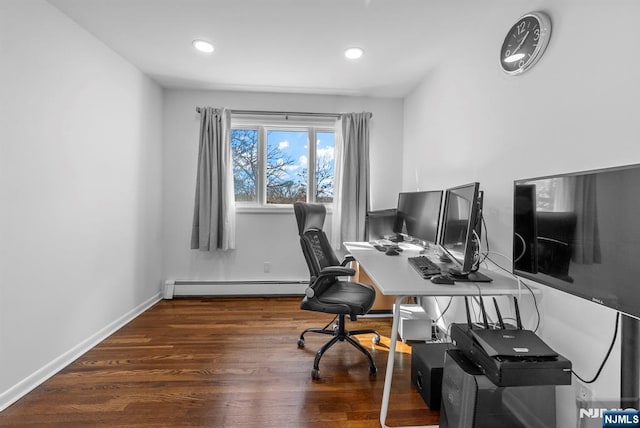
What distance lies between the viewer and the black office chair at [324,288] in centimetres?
196

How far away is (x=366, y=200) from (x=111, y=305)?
2758mm

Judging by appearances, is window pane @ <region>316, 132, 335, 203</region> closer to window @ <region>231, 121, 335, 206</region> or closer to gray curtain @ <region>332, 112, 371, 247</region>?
window @ <region>231, 121, 335, 206</region>

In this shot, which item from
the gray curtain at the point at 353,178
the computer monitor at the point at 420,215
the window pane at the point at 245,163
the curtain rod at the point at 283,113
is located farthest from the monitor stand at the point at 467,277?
the window pane at the point at 245,163

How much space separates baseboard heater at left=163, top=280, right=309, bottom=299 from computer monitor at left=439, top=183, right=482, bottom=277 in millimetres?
2123

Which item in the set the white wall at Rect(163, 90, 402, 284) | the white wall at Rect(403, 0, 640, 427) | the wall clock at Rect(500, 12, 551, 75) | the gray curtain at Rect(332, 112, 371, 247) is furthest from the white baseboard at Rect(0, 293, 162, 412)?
the wall clock at Rect(500, 12, 551, 75)

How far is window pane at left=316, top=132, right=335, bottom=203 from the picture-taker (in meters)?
3.69

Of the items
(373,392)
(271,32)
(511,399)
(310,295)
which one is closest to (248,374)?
(310,295)

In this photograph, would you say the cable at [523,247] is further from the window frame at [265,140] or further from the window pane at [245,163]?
the window pane at [245,163]

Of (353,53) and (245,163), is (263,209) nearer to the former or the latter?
(245,163)

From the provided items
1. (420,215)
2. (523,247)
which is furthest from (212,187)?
(523,247)

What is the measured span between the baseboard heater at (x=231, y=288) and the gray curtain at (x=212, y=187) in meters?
0.46

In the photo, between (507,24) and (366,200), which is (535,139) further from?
(366,200)

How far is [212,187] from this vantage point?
3.38 meters

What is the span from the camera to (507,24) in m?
1.82
